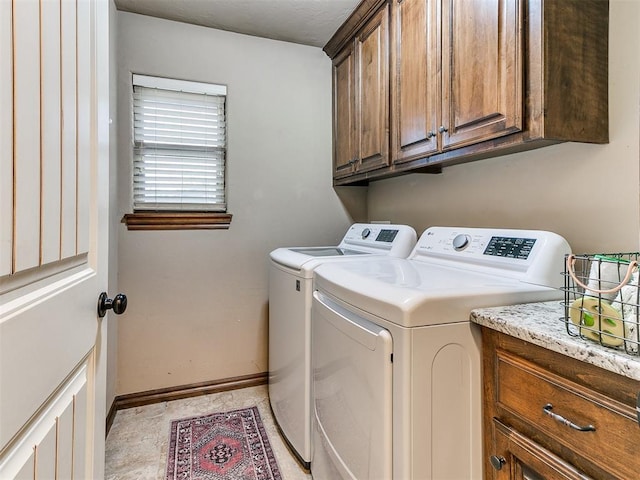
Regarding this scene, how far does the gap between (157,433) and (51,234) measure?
1728 mm

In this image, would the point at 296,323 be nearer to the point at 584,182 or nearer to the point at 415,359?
the point at 415,359

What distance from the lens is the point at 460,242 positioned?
1.46m

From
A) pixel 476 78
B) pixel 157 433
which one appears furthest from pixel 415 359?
pixel 157 433

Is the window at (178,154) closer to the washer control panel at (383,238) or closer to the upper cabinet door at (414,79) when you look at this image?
the washer control panel at (383,238)

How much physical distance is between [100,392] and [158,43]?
2.10 m

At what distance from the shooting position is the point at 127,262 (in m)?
2.13

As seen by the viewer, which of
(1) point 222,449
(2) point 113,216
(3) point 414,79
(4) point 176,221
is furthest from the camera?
(4) point 176,221

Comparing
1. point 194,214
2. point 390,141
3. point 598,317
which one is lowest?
point 598,317

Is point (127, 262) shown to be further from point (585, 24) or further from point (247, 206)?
point (585, 24)

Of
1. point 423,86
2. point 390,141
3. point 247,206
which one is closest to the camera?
point 423,86

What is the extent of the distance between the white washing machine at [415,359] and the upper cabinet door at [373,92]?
2.97ft

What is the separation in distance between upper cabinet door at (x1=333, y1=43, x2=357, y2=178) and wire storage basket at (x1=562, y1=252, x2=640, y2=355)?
1582 millimetres

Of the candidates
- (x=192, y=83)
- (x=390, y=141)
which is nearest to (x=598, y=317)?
(x=390, y=141)

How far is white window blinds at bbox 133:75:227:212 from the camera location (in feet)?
7.10
